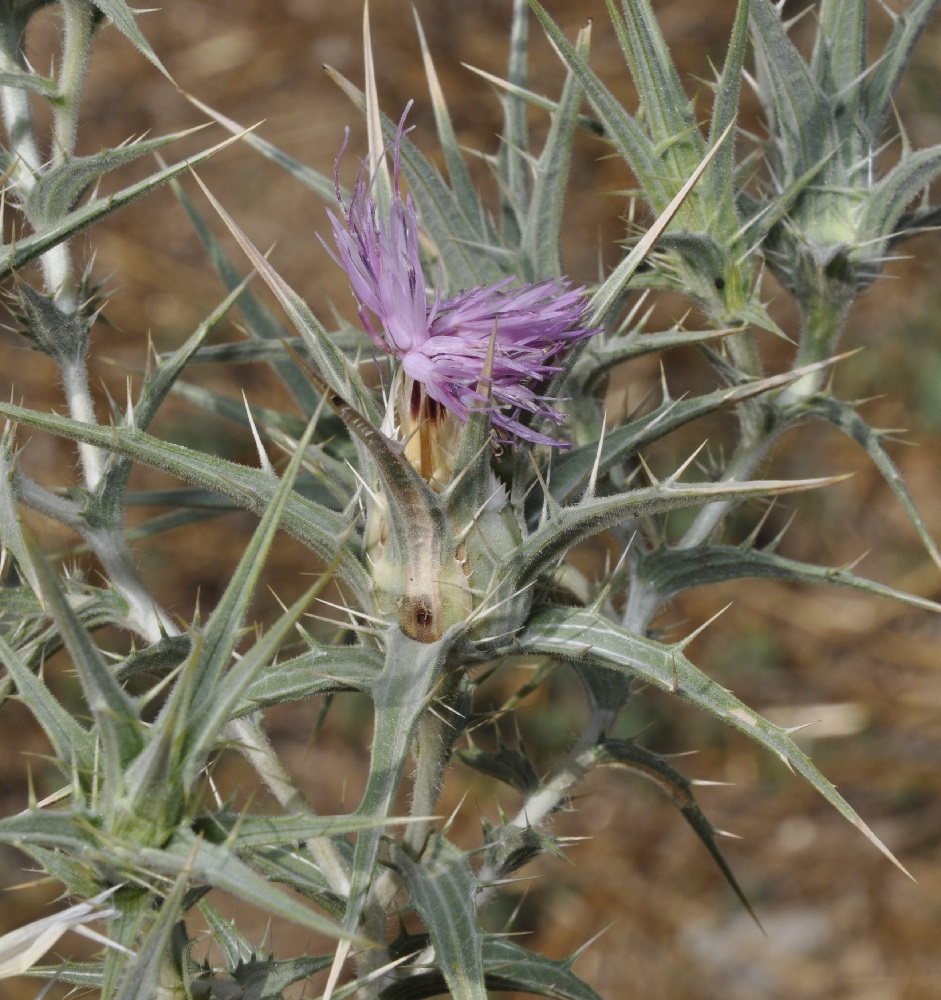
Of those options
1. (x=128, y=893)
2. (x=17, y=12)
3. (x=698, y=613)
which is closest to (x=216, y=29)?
(x=698, y=613)

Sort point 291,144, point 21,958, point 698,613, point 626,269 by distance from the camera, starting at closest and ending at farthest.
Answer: point 21,958 < point 626,269 < point 698,613 < point 291,144

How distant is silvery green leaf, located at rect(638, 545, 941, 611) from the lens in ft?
4.42

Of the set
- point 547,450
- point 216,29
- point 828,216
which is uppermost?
point 828,216

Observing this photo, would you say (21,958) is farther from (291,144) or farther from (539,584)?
(291,144)

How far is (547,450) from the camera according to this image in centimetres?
119

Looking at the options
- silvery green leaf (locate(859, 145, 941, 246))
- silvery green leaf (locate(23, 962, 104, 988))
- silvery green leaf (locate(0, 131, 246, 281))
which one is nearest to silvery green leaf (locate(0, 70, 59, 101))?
silvery green leaf (locate(0, 131, 246, 281))

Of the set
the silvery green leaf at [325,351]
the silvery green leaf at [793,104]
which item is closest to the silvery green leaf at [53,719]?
the silvery green leaf at [325,351]

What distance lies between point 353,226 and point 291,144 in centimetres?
456

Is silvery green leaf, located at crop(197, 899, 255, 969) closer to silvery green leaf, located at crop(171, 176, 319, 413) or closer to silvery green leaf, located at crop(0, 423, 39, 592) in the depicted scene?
silvery green leaf, located at crop(0, 423, 39, 592)

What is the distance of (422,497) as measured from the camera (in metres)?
1.03

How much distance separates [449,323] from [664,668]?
0.40 m

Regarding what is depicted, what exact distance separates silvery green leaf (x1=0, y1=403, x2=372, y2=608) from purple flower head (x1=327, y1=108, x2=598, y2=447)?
17 cm

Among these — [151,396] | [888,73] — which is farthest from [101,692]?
[888,73]

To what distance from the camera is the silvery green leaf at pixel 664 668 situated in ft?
3.16
